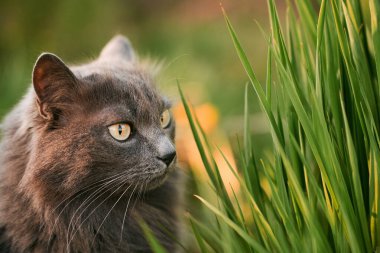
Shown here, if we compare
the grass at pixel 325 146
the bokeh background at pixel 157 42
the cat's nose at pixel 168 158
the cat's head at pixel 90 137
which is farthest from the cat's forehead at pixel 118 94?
the bokeh background at pixel 157 42

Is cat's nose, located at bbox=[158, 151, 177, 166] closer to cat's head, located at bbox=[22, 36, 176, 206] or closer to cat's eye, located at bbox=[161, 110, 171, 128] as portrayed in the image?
cat's head, located at bbox=[22, 36, 176, 206]

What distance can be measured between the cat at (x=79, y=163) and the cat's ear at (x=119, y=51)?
1.35 feet

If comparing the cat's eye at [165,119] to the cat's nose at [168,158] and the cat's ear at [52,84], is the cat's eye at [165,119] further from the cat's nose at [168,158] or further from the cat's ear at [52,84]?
the cat's ear at [52,84]

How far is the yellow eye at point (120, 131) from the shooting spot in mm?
1754

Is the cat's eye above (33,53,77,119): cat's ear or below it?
below

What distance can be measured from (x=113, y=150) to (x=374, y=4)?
775 mm

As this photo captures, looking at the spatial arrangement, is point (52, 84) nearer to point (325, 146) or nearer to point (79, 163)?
point (79, 163)

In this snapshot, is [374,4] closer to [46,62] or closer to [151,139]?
[151,139]

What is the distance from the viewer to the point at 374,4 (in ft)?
4.50

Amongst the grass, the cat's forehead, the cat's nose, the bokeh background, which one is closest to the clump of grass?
the grass

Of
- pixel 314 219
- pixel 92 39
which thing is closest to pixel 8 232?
pixel 314 219

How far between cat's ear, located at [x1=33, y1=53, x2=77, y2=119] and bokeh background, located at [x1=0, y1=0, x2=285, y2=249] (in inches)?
56.6

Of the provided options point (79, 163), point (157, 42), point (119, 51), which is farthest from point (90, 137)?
point (157, 42)

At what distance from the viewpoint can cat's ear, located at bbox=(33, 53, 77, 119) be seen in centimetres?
170
